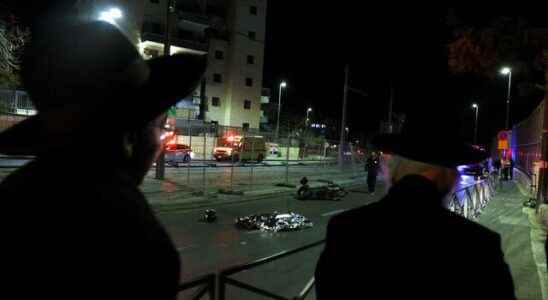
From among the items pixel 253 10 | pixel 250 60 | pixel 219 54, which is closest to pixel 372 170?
pixel 219 54

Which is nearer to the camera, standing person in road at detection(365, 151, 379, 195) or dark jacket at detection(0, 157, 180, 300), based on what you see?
dark jacket at detection(0, 157, 180, 300)

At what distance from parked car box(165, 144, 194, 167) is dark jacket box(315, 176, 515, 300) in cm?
1701

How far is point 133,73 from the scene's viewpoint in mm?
1209

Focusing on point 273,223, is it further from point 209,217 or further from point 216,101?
point 216,101

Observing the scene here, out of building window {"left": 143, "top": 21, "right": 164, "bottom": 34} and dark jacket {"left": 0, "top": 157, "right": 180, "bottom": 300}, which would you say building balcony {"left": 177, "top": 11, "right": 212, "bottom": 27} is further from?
dark jacket {"left": 0, "top": 157, "right": 180, "bottom": 300}

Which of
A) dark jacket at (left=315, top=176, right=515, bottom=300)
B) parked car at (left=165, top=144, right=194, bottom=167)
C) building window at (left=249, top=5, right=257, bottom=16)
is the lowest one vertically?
parked car at (left=165, top=144, right=194, bottom=167)

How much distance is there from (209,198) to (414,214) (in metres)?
13.9

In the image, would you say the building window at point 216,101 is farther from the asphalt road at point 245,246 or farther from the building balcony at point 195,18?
the asphalt road at point 245,246

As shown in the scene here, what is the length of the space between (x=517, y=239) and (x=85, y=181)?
10.7 m

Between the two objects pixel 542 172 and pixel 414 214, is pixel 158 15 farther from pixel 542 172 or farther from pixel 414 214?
pixel 414 214

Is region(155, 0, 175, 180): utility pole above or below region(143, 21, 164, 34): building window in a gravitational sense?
below

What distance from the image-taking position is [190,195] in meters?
15.9

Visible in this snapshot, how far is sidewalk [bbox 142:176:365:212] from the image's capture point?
13996mm

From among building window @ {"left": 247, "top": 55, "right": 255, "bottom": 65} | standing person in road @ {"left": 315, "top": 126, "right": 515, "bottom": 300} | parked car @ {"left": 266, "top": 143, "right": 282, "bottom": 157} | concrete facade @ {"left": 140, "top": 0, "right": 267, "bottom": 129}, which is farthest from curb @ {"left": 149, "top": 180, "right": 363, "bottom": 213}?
building window @ {"left": 247, "top": 55, "right": 255, "bottom": 65}
